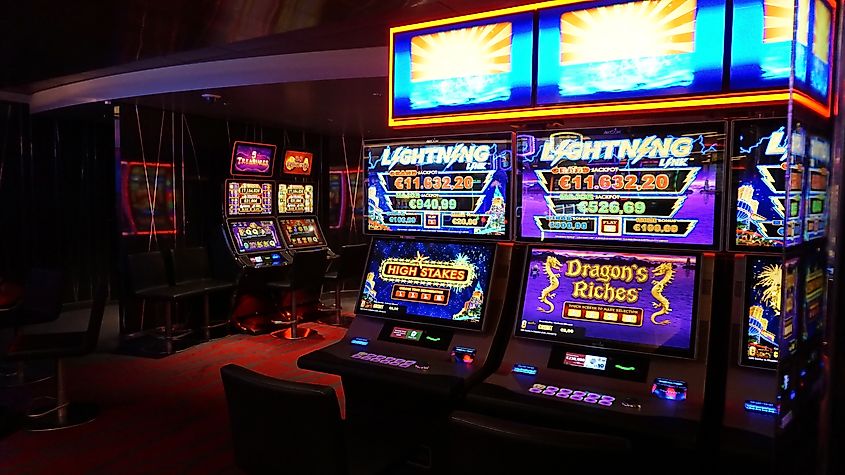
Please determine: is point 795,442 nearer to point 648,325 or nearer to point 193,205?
point 648,325

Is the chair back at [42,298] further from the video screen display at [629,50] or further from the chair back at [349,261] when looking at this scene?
the video screen display at [629,50]

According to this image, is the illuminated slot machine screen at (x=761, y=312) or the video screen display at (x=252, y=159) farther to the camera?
the video screen display at (x=252, y=159)

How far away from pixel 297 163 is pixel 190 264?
1824mm

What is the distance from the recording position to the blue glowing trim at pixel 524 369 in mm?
2287

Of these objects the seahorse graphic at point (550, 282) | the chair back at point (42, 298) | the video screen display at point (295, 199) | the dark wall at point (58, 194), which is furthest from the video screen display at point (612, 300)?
the dark wall at point (58, 194)

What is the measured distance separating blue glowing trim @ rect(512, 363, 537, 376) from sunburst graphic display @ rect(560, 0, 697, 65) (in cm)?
126

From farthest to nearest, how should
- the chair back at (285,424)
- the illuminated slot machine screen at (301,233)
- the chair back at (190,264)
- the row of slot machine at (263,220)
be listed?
1. the illuminated slot machine screen at (301,233)
2. the row of slot machine at (263,220)
3. the chair back at (190,264)
4. the chair back at (285,424)

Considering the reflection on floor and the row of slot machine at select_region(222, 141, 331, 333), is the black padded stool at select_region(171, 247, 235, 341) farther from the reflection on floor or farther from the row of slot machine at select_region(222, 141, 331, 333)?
the reflection on floor

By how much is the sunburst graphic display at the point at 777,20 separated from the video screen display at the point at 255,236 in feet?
17.3

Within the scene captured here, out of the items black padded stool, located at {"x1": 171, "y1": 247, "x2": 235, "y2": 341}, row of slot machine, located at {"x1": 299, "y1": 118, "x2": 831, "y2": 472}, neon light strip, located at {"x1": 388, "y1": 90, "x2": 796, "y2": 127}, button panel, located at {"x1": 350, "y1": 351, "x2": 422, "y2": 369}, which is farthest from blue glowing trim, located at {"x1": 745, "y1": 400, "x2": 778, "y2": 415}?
black padded stool, located at {"x1": 171, "y1": 247, "x2": 235, "y2": 341}

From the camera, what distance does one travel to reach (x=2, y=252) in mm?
6500

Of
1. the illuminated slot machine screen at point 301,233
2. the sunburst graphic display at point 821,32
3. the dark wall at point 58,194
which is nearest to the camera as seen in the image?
the sunburst graphic display at point 821,32

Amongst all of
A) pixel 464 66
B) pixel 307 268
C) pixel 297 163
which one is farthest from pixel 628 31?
pixel 297 163

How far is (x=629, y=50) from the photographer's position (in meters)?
2.27
